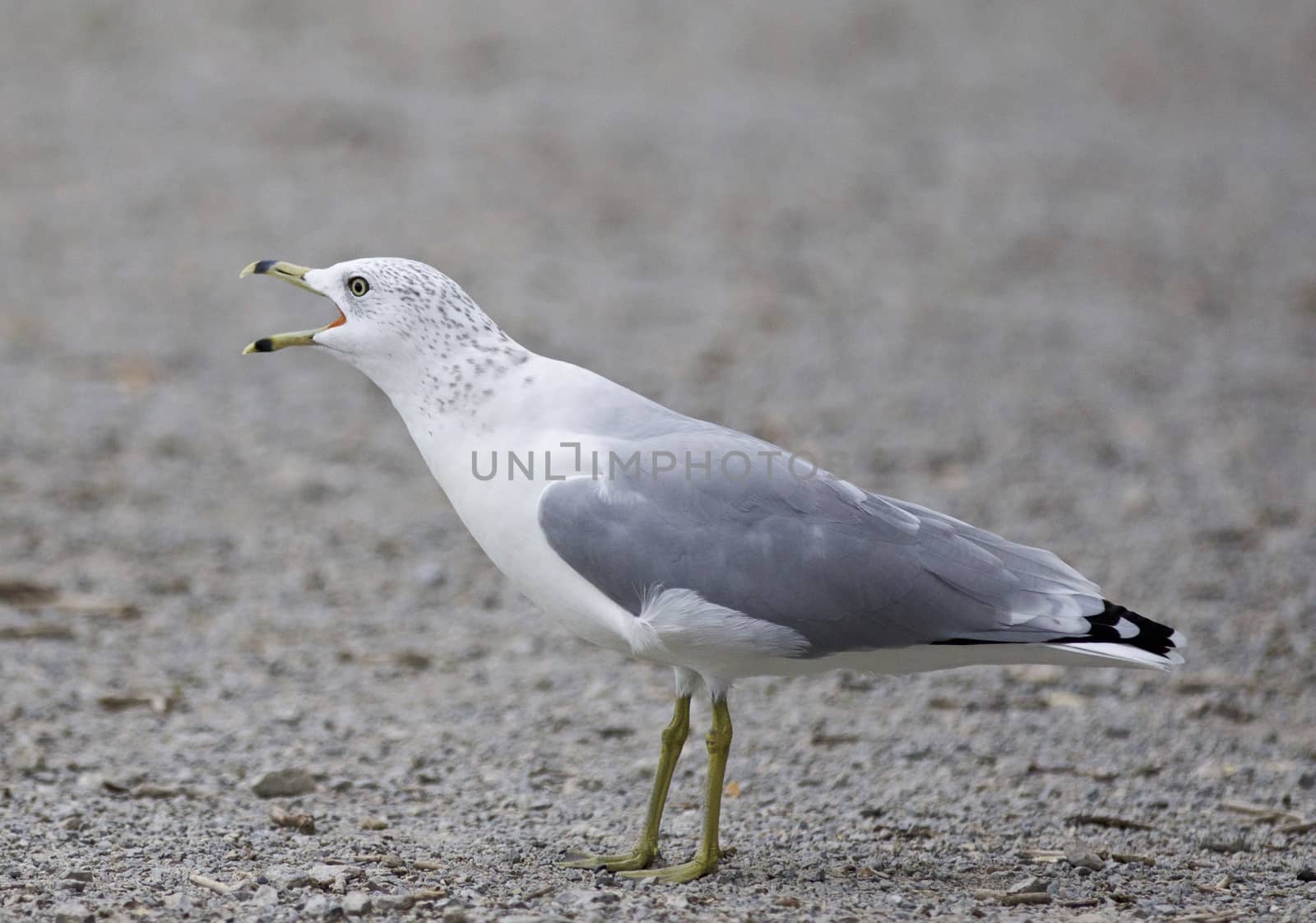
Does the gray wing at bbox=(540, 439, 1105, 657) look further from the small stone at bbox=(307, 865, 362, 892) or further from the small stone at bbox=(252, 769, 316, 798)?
the small stone at bbox=(252, 769, 316, 798)

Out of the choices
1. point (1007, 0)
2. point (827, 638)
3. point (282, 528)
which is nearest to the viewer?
point (827, 638)

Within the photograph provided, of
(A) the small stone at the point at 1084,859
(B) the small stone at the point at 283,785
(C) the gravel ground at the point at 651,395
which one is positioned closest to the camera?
(A) the small stone at the point at 1084,859

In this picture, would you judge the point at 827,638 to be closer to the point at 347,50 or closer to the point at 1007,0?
the point at 347,50

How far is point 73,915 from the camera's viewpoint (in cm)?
336

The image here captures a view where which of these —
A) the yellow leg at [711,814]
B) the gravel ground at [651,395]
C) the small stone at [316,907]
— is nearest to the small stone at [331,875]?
the gravel ground at [651,395]

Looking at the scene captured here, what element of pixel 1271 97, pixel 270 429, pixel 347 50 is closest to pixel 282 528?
pixel 270 429

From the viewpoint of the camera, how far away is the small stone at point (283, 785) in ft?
14.9

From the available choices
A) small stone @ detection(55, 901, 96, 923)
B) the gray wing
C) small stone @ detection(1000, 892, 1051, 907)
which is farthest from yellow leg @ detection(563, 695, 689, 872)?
small stone @ detection(55, 901, 96, 923)

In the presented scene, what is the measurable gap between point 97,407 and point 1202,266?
24.9 ft

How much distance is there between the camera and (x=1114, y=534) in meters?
7.07

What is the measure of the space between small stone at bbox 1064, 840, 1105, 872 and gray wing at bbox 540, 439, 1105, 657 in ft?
2.37

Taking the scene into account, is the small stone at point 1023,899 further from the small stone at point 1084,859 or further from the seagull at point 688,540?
the seagull at point 688,540

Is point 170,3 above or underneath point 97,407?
above

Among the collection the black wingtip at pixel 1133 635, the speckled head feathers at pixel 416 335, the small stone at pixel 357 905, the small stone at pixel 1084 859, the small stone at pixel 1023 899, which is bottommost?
the small stone at pixel 357 905
